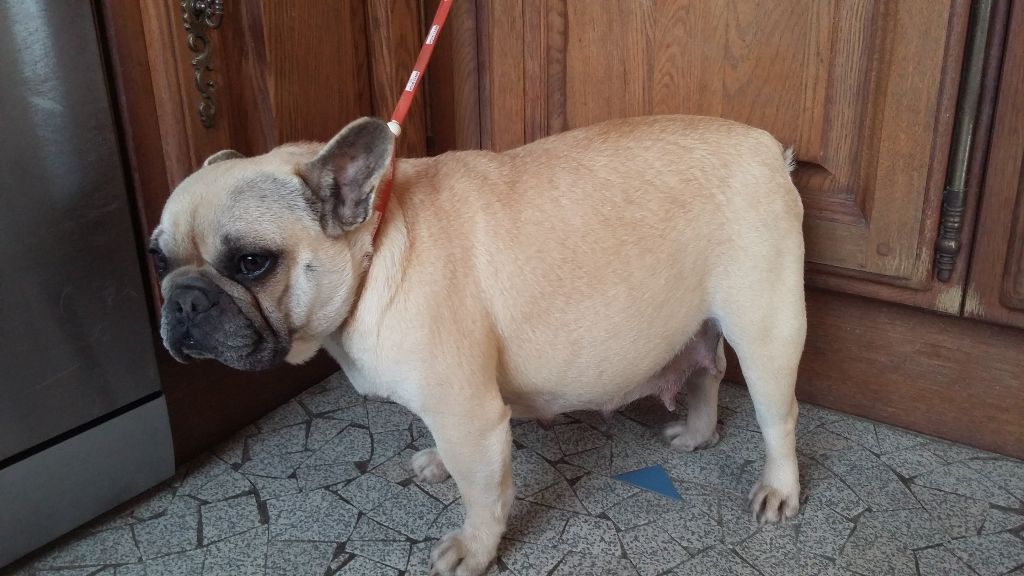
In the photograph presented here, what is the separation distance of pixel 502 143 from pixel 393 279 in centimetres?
95

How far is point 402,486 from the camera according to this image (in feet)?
5.67

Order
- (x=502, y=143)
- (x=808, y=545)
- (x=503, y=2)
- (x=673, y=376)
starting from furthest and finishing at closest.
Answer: (x=502, y=143), (x=503, y=2), (x=673, y=376), (x=808, y=545)

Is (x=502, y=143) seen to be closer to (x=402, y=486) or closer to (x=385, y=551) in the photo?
(x=402, y=486)

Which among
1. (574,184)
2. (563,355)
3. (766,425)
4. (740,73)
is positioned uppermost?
(740,73)

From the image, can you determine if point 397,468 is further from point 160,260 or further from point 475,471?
point 160,260

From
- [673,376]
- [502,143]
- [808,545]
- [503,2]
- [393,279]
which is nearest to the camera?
[393,279]

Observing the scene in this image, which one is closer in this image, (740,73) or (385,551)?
(385,551)

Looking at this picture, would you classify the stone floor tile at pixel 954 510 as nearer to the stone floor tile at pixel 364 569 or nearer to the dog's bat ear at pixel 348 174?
the stone floor tile at pixel 364 569

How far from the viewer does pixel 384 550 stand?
5.02 ft

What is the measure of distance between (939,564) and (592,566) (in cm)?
62

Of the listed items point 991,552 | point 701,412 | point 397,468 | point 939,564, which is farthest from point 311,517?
point 991,552

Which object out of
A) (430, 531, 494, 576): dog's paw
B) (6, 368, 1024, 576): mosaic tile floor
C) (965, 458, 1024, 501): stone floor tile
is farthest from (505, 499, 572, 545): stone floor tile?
(965, 458, 1024, 501): stone floor tile

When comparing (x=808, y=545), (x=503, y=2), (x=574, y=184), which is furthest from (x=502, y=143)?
(x=808, y=545)

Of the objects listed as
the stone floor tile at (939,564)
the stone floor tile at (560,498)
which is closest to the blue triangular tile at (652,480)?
the stone floor tile at (560,498)
